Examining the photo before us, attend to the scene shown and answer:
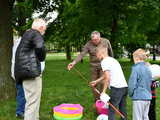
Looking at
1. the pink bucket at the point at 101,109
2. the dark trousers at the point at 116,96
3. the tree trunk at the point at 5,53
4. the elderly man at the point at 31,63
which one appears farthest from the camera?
the tree trunk at the point at 5,53

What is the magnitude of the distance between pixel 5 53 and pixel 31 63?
3.00m

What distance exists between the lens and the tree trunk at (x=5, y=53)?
25.8 ft

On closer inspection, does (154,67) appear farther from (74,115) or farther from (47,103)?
(47,103)

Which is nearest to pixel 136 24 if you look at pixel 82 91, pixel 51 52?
pixel 82 91

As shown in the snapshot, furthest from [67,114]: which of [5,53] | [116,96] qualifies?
[5,53]

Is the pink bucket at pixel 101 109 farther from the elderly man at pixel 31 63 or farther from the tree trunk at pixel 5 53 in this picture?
the tree trunk at pixel 5 53

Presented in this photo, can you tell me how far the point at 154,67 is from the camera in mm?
5473

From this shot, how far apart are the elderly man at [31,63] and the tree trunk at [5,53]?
8.64ft

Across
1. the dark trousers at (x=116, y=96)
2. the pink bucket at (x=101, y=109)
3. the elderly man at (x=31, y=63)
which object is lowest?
the pink bucket at (x=101, y=109)

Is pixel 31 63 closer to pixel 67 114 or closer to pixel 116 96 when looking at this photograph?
pixel 67 114

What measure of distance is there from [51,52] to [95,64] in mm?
65624

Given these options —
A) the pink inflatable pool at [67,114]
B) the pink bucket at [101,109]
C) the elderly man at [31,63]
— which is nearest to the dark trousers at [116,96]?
the pink inflatable pool at [67,114]

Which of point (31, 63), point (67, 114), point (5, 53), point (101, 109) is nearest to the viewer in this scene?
point (31, 63)

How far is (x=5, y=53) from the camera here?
26.2 feet
